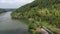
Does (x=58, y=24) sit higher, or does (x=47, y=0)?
(x=47, y=0)

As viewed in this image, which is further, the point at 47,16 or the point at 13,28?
the point at 47,16

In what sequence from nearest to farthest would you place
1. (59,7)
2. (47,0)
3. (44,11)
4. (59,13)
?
1. (59,13)
2. (59,7)
3. (44,11)
4. (47,0)

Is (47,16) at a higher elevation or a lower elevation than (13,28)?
higher

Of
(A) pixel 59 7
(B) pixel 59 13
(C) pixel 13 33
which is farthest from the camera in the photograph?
(A) pixel 59 7

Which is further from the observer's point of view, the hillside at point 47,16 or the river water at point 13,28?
the hillside at point 47,16

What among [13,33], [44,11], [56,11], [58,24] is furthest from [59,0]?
[13,33]

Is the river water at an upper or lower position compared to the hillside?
lower

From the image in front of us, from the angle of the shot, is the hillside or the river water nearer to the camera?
the river water

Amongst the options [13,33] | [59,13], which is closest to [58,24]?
[13,33]

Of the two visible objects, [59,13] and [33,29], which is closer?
[33,29]

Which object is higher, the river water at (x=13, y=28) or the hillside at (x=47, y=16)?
the hillside at (x=47, y=16)

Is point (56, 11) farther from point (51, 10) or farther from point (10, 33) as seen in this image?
point (10, 33)
